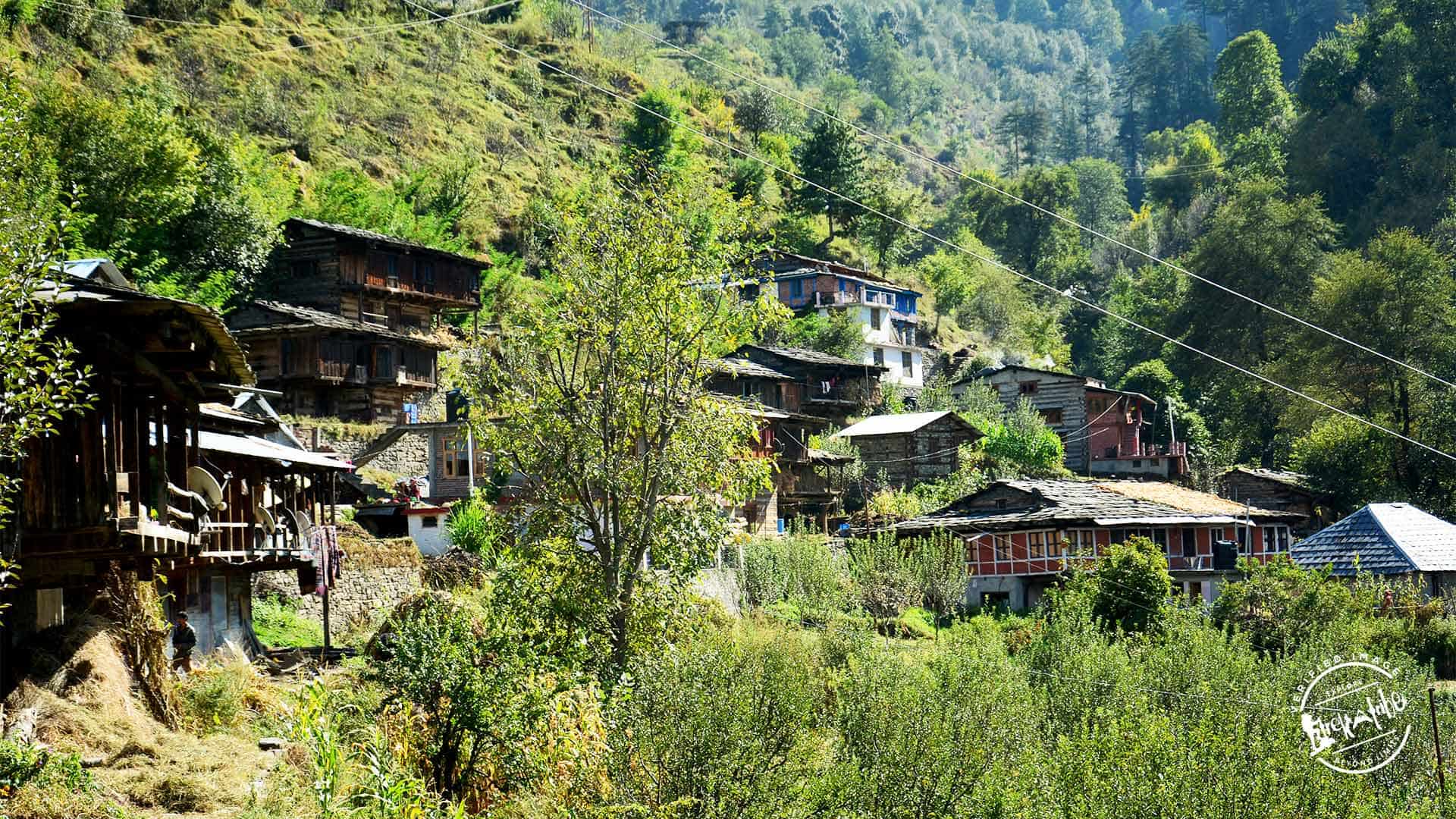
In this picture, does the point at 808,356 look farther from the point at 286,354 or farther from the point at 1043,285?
the point at 1043,285

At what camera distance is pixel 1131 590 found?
33344 mm

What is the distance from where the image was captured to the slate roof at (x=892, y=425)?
58094 millimetres

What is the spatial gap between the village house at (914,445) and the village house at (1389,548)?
818 inches

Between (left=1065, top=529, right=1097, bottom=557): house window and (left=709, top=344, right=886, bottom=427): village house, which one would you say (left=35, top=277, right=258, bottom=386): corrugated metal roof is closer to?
(left=1065, top=529, right=1097, bottom=557): house window

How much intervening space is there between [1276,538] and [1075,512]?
37.2 feet

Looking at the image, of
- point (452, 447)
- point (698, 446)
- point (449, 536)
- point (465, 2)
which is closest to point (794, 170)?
point (465, 2)

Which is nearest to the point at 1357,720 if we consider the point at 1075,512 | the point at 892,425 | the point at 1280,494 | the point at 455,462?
the point at 1075,512

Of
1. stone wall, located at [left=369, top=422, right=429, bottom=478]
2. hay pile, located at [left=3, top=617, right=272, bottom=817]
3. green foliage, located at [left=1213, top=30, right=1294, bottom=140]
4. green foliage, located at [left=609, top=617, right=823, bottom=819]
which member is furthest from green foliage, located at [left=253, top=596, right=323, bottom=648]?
green foliage, located at [left=1213, top=30, right=1294, bottom=140]

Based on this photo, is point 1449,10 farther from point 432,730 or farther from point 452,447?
point 432,730

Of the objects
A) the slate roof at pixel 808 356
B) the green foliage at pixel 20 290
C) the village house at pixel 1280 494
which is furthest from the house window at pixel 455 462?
the village house at pixel 1280 494

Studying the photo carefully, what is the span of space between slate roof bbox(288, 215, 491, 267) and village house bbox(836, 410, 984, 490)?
1843 cm

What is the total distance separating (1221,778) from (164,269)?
116 feet

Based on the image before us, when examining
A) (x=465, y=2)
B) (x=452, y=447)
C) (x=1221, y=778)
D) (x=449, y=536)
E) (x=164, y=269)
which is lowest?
(x=1221, y=778)

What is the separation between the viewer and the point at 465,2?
333ft
